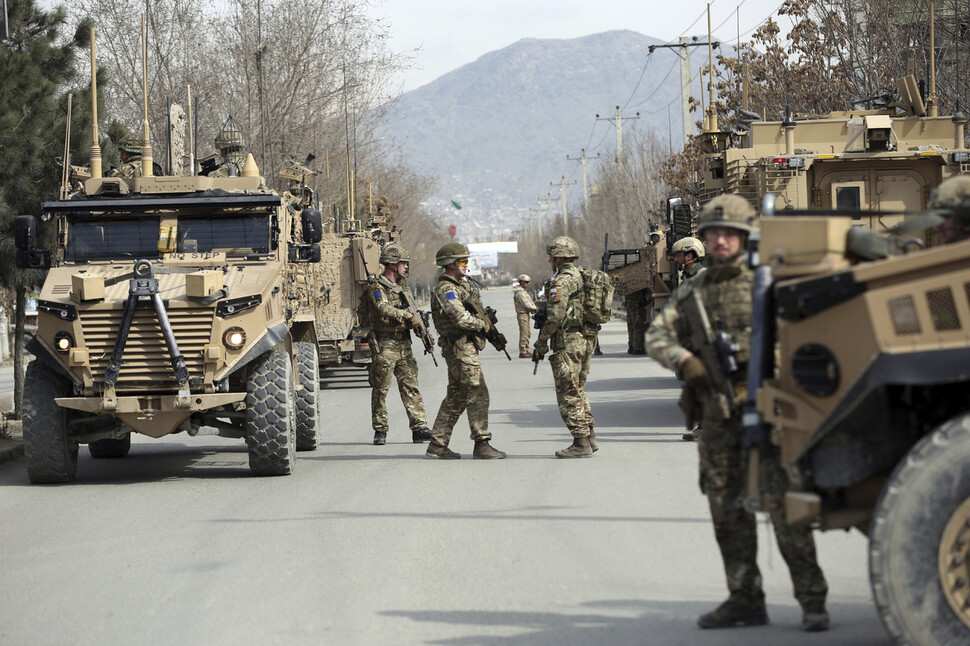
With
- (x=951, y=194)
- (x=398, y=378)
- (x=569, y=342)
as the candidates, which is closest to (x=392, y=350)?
(x=398, y=378)

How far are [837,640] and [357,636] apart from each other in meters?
2.01

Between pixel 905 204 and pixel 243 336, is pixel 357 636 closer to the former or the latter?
pixel 243 336

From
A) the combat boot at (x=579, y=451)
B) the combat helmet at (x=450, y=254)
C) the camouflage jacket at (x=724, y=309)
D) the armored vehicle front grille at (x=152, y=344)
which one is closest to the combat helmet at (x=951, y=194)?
the camouflage jacket at (x=724, y=309)

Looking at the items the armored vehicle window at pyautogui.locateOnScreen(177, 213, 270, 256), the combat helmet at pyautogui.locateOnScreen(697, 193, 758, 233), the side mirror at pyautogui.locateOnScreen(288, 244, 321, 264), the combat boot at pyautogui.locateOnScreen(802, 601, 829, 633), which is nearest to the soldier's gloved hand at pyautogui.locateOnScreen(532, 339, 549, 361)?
the side mirror at pyautogui.locateOnScreen(288, 244, 321, 264)

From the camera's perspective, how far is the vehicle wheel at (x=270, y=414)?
10.6m

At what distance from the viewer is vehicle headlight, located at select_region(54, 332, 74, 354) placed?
10.5m

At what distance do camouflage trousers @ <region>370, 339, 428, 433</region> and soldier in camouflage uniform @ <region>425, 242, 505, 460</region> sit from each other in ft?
3.76

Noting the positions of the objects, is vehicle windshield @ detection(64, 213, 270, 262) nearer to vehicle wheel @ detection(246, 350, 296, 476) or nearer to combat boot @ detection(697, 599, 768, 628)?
vehicle wheel @ detection(246, 350, 296, 476)

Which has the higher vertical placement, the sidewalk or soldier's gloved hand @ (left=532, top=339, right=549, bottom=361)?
soldier's gloved hand @ (left=532, top=339, right=549, bottom=361)

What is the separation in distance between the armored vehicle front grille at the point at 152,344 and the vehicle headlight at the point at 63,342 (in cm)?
13

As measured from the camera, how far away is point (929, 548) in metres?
4.52

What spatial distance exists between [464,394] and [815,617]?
6.21 metres

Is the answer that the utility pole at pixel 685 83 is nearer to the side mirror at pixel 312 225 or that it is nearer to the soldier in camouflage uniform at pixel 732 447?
the side mirror at pixel 312 225

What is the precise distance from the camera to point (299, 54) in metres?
29.3
